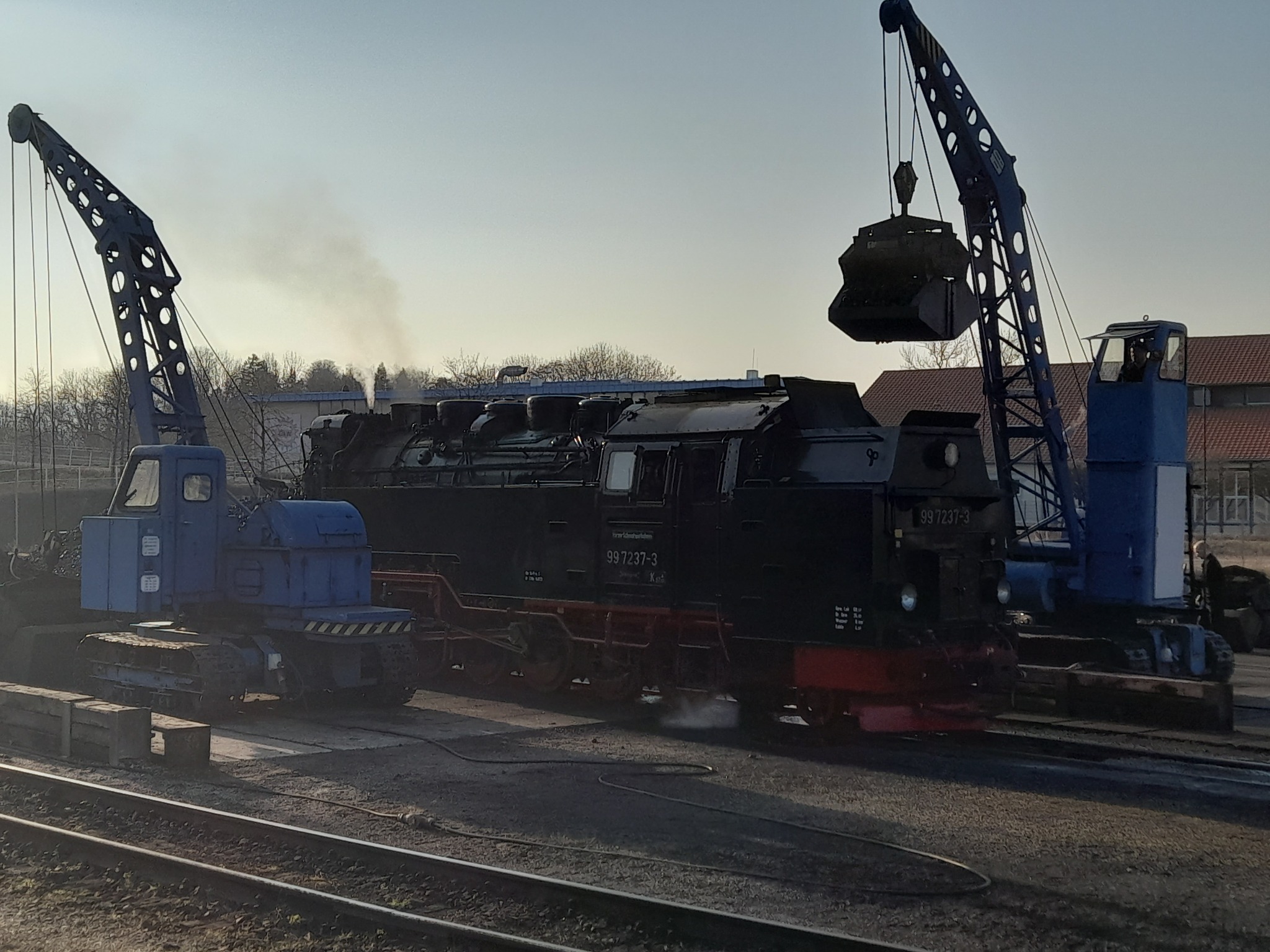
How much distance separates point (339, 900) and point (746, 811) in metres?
A: 3.65

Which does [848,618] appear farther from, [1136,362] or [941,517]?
[1136,362]

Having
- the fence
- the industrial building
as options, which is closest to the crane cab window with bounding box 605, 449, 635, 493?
the industrial building

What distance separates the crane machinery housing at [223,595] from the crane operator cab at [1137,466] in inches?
362

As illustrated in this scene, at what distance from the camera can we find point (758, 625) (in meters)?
12.5

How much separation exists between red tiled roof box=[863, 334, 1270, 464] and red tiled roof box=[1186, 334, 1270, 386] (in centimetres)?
2

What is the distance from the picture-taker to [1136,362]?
17.2m

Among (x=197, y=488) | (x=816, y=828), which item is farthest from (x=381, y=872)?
(x=197, y=488)

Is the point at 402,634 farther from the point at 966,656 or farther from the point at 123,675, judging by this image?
the point at 966,656

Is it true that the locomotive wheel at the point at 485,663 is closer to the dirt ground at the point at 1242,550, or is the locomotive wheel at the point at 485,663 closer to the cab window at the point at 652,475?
the cab window at the point at 652,475

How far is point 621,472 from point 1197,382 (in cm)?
3824

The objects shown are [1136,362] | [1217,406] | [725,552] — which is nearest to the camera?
[725,552]

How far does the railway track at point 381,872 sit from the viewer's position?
641 centimetres

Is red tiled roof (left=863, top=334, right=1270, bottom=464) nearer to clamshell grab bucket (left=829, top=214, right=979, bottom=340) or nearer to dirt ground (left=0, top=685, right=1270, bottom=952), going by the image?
clamshell grab bucket (left=829, top=214, right=979, bottom=340)

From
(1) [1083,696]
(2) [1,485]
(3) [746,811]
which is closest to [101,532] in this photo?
(3) [746,811]
